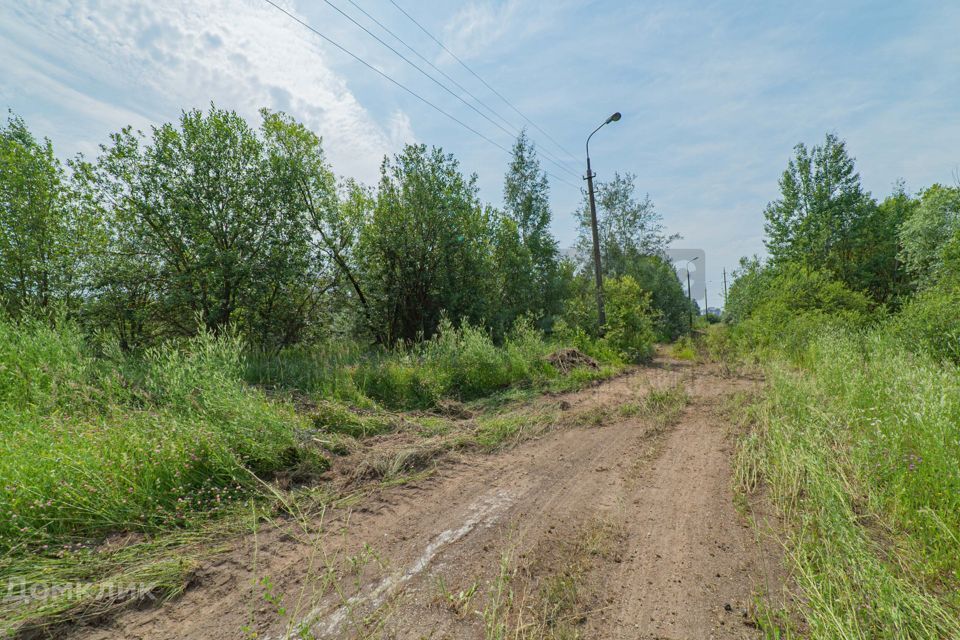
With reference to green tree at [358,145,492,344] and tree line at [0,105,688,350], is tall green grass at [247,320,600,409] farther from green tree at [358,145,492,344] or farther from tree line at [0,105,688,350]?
green tree at [358,145,492,344]

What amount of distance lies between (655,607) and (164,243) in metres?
13.3

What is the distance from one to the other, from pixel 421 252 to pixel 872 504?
13275 mm

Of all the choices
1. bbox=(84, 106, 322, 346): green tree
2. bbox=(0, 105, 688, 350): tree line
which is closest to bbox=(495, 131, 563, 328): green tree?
bbox=(0, 105, 688, 350): tree line

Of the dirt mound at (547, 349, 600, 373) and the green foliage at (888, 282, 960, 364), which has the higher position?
the green foliage at (888, 282, 960, 364)

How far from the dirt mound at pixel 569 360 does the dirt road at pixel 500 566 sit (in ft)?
17.7

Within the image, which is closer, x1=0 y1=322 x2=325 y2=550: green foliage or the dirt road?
the dirt road

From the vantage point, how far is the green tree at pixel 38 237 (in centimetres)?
909

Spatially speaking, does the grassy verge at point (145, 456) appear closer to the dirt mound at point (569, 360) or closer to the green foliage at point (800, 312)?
the dirt mound at point (569, 360)

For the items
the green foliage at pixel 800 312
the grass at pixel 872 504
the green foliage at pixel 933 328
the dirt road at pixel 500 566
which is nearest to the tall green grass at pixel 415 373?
the dirt road at pixel 500 566

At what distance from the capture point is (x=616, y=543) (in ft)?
8.32

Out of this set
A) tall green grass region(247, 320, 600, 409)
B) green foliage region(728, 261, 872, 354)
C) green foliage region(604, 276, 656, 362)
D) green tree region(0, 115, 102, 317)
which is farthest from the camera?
green foliage region(604, 276, 656, 362)

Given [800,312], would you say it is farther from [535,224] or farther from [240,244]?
[240,244]

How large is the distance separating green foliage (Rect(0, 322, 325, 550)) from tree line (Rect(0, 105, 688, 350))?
321 centimetres

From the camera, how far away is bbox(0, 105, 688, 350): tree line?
30.4ft
